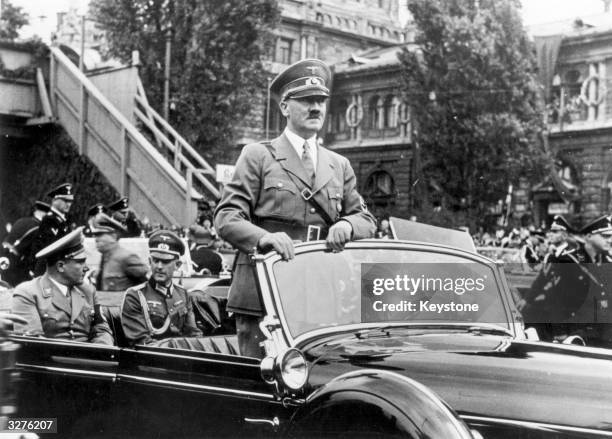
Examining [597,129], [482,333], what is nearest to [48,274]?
[482,333]

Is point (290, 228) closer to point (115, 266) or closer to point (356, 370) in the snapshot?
point (356, 370)

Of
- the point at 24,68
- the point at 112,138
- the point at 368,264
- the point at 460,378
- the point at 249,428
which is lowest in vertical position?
the point at 249,428

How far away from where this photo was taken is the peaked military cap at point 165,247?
597cm

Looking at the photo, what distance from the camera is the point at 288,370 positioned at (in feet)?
10.3

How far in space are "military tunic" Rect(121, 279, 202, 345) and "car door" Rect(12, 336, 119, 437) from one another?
2.73 ft

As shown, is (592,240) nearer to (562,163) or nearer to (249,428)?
(249,428)

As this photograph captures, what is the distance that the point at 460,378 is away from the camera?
2.94m

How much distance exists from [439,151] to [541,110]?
3477 mm

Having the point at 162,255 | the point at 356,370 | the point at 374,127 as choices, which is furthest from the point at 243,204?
the point at 374,127

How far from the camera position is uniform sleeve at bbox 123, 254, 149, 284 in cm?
761

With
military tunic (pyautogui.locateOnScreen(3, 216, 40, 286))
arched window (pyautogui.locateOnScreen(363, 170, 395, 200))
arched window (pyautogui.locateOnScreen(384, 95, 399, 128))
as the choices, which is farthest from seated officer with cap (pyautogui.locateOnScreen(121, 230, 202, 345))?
arched window (pyautogui.locateOnScreen(384, 95, 399, 128))

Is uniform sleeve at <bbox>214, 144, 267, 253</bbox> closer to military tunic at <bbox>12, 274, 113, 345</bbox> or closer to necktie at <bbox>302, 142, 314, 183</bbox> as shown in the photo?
necktie at <bbox>302, 142, 314, 183</bbox>

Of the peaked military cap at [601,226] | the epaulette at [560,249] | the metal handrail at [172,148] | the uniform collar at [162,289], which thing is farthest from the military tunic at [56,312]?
the metal handrail at [172,148]

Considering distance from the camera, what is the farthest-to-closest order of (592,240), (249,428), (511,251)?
(511,251) → (592,240) → (249,428)
